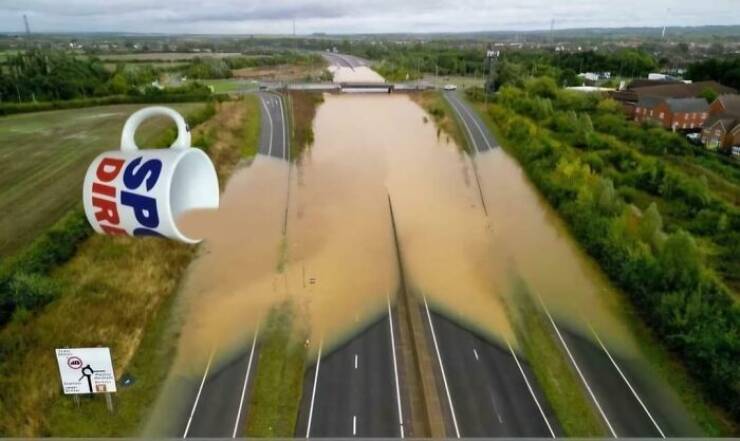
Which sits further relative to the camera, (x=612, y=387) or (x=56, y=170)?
(x=56, y=170)

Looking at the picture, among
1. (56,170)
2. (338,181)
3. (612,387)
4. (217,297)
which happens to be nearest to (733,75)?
(338,181)

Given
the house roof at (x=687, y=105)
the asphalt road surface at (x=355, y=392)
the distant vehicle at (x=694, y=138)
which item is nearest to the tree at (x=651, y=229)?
the asphalt road surface at (x=355, y=392)

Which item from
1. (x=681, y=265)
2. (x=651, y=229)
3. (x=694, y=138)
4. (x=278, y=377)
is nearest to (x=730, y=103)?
(x=694, y=138)

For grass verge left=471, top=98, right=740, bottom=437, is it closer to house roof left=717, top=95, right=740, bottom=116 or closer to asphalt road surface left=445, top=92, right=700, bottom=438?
asphalt road surface left=445, top=92, right=700, bottom=438

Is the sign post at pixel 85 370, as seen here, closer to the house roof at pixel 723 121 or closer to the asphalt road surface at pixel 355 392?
the asphalt road surface at pixel 355 392

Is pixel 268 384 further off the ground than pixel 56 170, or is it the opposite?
pixel 56 170

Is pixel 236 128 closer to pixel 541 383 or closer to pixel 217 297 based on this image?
pixel 217 297
